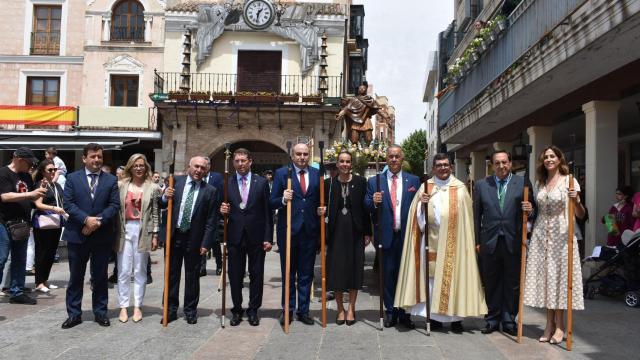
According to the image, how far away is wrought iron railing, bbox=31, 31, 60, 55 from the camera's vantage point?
75.1ft

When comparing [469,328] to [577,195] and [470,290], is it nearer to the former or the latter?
[470,290]

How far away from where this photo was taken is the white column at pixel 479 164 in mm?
19384

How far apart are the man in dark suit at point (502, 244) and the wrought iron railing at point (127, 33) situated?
20.0 m

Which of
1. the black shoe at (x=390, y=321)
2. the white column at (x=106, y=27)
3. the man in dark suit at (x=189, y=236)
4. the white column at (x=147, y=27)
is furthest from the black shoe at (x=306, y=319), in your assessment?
the white column at (x=106, y=27)

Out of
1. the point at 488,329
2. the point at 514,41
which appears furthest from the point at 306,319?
the point at 514,41

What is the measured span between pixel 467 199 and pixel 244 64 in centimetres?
1699

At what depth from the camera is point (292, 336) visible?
5.46m

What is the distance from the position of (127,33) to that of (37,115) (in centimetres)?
485

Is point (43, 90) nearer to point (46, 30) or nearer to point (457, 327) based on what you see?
point (46, 30)

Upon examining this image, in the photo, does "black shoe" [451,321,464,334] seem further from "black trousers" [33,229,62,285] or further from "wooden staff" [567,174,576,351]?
"black trousers" [33,229,62,285]

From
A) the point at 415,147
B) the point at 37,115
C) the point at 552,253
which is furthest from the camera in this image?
the point at 415,147

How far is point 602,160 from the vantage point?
29.8 ft

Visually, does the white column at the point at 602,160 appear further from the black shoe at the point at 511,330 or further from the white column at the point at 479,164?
the white column at the point at 479,164

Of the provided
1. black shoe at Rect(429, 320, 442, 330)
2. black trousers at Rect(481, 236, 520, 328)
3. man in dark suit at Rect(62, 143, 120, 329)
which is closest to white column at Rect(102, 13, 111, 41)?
man in dark suit at Rect(62, 143, 120, 329)
